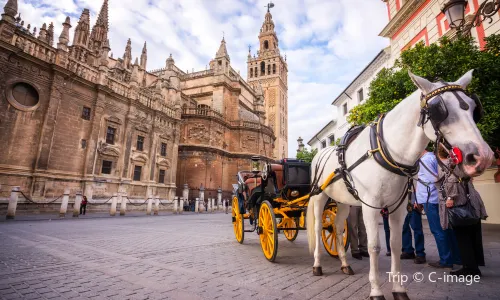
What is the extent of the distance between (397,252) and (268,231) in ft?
6.75

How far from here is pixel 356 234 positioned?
448cm

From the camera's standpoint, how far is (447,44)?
816 cm

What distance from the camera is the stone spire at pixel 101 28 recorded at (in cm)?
2923

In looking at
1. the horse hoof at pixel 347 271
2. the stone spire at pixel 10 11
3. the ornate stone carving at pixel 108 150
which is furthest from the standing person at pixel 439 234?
the stone spire at pixel 10 11

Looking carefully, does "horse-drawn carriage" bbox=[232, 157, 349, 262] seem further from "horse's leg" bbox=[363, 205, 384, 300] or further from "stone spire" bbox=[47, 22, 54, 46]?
"stone spire" bbox=[47, 22, 54, 46]

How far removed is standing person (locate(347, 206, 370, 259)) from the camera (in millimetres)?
4359

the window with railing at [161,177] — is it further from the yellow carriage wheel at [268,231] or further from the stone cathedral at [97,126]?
the yellow carriage wheel at [268,231]

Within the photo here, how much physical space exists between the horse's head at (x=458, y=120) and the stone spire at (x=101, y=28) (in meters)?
35.7

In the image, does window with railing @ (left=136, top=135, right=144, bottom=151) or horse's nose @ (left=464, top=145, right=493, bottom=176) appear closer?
horse's nose @ (left=464, top=145, right=493, bottom=176)

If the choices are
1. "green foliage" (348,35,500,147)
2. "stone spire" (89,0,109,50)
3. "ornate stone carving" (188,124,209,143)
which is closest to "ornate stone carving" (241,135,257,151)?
"ornate stone carving" (188,124,209,143)

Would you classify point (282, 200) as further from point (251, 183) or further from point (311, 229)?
point (251, 183)

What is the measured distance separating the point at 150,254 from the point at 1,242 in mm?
3663

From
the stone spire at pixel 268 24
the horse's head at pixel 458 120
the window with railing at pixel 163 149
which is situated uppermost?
the stone spire at pixel 268 24

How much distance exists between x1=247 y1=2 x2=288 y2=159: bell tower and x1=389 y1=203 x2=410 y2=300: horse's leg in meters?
49.4
